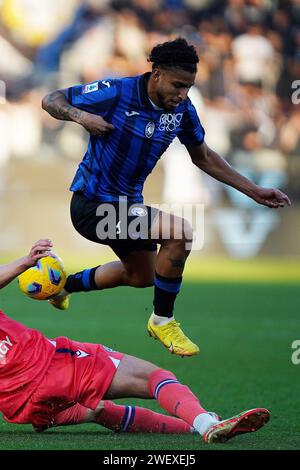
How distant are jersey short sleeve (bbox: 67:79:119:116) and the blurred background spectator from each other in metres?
13.1

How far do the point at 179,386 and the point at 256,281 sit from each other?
11431mm

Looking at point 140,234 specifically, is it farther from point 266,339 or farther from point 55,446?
point 266,339

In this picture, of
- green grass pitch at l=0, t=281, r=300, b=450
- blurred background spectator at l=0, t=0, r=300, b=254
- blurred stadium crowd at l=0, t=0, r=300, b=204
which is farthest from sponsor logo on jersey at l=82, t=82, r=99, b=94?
blurred stadium crowd at l=0, t=0, r=300, b=204

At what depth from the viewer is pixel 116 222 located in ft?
21.5

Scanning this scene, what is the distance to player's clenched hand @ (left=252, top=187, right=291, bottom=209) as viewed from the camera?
7176 millimetres

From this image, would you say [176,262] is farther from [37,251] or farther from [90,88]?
[37,251]

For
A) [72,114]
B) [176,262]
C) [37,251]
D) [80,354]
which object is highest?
[72,114]

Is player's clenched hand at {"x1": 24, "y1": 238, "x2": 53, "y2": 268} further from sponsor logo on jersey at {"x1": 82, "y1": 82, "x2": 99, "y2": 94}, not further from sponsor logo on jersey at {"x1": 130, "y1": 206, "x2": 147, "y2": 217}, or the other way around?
sponsor logo on jersey at {"x1": 82, "y1": 82, "x2": 99, "y2": 94}

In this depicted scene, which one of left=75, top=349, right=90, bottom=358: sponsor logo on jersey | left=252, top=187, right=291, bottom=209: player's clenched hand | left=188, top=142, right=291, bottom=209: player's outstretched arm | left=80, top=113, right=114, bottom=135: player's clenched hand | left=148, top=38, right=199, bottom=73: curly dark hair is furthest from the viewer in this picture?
left=188, top=142, right=291, bottom=209: player's outstretched arm

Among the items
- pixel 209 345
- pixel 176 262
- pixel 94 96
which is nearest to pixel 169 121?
pixel 94 96

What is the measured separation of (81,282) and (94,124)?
1.44 m

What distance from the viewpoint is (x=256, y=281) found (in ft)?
55.6
